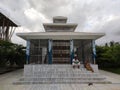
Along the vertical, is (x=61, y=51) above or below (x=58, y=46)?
below

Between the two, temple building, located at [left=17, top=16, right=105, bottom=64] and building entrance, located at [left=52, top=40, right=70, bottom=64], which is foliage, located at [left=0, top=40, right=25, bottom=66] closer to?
temple building, located at [left=17, top=16, right=105, bottom=64]

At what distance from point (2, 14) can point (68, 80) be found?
29329 millimetres

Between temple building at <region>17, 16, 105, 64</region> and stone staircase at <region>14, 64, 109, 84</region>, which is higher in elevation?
temple building at <region>17, 16, 105, 64</region>

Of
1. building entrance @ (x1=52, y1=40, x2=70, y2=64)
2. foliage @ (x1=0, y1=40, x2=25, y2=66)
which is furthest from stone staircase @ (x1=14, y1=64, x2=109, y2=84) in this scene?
foliage @ (x1=0, y1=40, x2=25, y2=66)

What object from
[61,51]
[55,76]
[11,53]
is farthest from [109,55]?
[11,53]

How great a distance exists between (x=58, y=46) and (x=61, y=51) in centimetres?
72

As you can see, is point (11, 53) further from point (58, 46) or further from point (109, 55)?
point (109, 55)

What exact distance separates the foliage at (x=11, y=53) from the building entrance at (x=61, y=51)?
21.4ft

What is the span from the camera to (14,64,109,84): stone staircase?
36.2 ft

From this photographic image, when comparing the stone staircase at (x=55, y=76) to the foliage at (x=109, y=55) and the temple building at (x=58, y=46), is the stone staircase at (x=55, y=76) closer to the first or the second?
the temple building at (x=58, y=46)

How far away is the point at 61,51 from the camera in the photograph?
18562 mm

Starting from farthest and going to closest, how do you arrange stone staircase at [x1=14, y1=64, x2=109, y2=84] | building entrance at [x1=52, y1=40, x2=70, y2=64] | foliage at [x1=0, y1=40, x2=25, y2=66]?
foliage at [x1=0, y1=40, x2=25, y2=66], building entrance at [x1=52, y1=40, x2=70, y2=64], stone staircase at [x1=14, y1=64, x2=109, y2=84]

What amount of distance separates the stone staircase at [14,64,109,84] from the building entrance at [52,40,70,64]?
4384mm

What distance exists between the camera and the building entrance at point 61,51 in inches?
727
